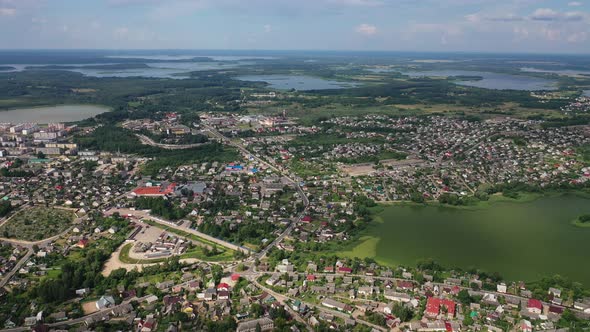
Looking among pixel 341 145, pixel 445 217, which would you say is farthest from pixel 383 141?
pixel 445 217

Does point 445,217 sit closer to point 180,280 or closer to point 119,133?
point 180,280

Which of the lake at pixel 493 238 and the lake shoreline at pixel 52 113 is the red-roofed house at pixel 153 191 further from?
the lake shoreline at pixel 52 113

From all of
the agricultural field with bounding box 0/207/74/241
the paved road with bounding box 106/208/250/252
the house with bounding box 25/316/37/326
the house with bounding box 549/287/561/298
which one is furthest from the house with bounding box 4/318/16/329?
the house with bounding box 549/287/561/298

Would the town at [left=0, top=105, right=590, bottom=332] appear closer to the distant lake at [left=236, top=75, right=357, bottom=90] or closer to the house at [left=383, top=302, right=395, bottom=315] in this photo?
the house at [left=383, top=302, right=395, bottom=315]

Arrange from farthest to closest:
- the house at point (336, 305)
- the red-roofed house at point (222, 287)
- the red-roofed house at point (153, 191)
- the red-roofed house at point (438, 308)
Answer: the red-roofed house at point (153, 191) < the red-roofed house at point (222, 287) < the house at point (336, 305) < the red-roofed house at point (438, 308)

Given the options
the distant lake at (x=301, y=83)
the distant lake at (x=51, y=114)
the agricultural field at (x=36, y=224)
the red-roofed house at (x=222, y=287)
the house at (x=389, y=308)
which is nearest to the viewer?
the house at (x=389, y=308)

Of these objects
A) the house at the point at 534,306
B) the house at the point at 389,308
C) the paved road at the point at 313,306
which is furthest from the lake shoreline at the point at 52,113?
the house at the point at 534,306
